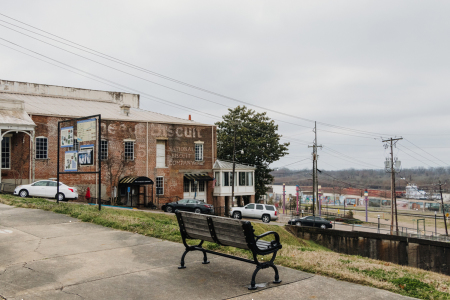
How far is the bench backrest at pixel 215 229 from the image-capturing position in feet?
19.7

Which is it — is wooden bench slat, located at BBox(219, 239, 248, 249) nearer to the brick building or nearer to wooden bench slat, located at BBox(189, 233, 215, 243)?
wooden bench slat, located at BBox(189, 233, 215, 243)

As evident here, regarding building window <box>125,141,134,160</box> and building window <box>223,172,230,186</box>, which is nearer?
building window <box>125,141,134,160</box>

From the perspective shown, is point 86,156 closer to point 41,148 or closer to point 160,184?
point 41,148

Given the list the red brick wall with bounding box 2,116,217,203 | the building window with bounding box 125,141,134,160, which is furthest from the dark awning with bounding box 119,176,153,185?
the building window with bounding box 125,141,134,160

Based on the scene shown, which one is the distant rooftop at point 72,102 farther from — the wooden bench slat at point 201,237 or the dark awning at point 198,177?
the wooden bench slat at point 201,237

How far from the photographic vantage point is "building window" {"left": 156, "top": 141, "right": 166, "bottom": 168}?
136 ft

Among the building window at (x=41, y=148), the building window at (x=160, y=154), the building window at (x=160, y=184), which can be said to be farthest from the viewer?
the building window at (x=160, y=154)

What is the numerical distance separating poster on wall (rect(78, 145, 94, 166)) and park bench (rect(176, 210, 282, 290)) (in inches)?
345

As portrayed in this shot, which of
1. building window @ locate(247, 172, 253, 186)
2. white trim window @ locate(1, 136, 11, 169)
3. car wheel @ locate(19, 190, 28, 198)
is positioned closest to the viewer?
car wheel @ locate(19, 190, 28, 198)

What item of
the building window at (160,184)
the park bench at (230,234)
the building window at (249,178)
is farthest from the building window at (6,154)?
the park bench at (230,234)

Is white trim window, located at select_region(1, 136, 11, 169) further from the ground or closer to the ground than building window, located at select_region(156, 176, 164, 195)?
further from the ground

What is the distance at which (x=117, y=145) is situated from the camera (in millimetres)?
38562

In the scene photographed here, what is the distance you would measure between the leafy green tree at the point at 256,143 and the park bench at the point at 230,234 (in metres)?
44.5

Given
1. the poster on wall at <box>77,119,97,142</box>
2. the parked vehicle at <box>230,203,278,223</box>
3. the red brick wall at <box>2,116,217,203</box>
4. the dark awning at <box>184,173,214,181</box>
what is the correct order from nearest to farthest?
the poster on wall at <box>77,119,97,142</box> → the red brick wall at <box>2,116,217,203</box> → the parked vehicle at <box>230,203,278,223</box> → the dark awning at <box>184,173,214,181</box>
